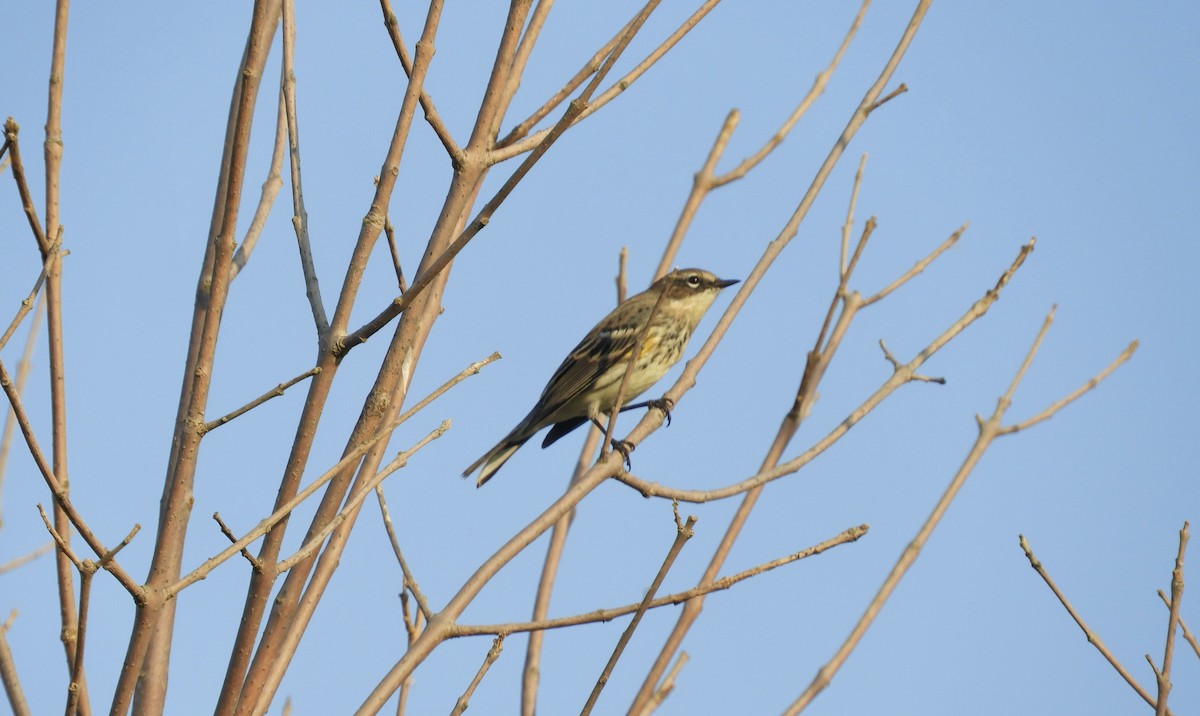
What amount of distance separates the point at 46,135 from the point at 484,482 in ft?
14.3

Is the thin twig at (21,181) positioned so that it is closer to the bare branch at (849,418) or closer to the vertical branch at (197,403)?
the vertical branch at (197,403)

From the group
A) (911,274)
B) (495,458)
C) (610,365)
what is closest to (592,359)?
(610,365)

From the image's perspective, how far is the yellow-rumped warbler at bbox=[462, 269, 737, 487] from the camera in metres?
7.53

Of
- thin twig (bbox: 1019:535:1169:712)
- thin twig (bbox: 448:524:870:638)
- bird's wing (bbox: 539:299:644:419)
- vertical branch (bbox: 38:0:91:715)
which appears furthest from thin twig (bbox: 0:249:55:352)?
bird's wing (bbox: 539:299:644:419)

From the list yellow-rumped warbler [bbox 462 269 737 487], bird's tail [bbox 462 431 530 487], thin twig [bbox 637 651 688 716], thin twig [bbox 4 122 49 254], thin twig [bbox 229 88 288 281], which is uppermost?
yellow-rumped warbler [bbox 462 269 737 487]

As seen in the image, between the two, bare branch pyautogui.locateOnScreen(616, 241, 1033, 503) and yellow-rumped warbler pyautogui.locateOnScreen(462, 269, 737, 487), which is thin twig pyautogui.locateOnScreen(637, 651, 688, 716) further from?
yellow-rumped warbler pyautogui.locateOnScreen(462, 269, 737, 487)

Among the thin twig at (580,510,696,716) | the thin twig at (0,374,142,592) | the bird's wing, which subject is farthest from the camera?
the bird's wing

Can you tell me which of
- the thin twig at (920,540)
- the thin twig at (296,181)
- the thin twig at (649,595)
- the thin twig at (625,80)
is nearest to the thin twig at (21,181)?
the thin twig at (296,181)

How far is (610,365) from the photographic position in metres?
7.86

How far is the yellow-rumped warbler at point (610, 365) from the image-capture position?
7527mm

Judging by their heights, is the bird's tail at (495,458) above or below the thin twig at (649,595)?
above

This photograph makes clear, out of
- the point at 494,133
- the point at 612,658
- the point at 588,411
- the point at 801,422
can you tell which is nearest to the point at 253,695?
the point at 612,658

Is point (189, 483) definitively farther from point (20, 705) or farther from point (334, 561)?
point (20, 705)

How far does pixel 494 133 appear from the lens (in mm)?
3238
